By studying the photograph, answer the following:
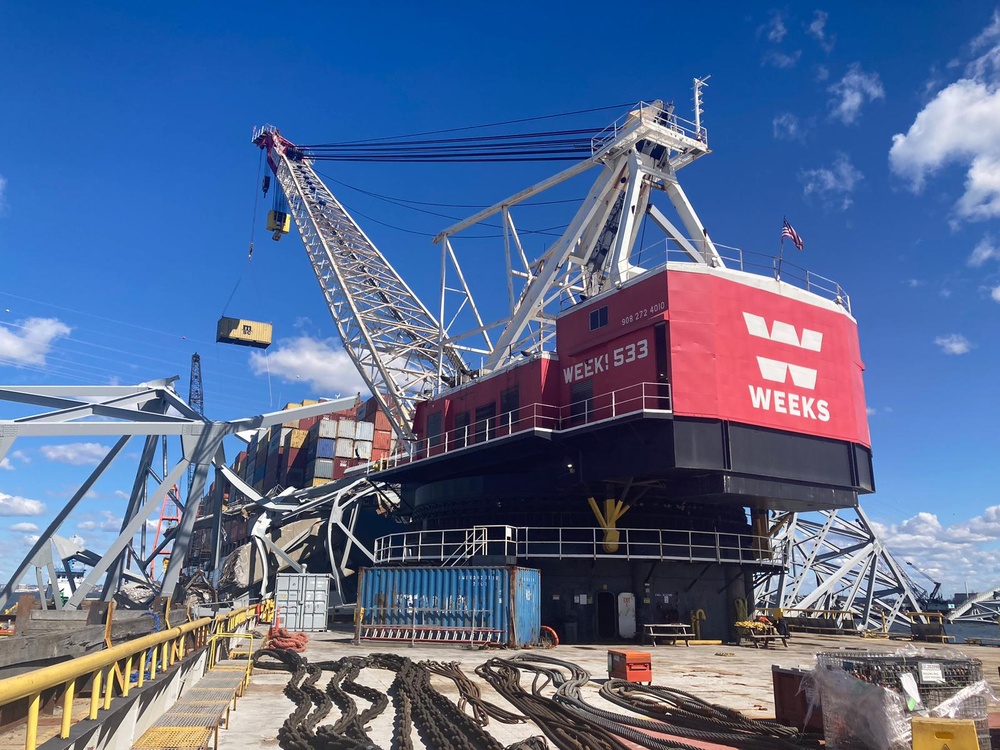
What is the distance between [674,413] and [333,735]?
21.8m

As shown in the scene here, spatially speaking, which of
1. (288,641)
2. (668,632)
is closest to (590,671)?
(288,641)

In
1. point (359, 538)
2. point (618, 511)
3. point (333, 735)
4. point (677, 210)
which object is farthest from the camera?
point (359, 538)

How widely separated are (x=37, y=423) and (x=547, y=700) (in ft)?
102

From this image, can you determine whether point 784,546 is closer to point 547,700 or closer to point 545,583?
point 545,583

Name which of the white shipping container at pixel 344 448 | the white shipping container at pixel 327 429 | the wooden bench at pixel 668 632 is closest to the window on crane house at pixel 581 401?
the wooden bench at pixel 668 632

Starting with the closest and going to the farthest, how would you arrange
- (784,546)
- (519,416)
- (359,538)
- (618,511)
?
(618,511) < (519,416) < (784,546) < (359,538)

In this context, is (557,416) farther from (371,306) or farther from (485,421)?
(371,306)

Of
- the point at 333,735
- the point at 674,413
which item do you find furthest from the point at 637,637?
the point at 333,735

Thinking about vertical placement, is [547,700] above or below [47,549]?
below

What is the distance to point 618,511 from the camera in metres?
34.8

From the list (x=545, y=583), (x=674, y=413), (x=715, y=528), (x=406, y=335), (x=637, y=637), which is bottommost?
(x=637, y=637)

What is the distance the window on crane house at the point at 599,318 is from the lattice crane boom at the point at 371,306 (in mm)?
17937

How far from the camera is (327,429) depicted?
7462 centimetres

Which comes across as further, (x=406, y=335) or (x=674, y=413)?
(x=406, y=335)
